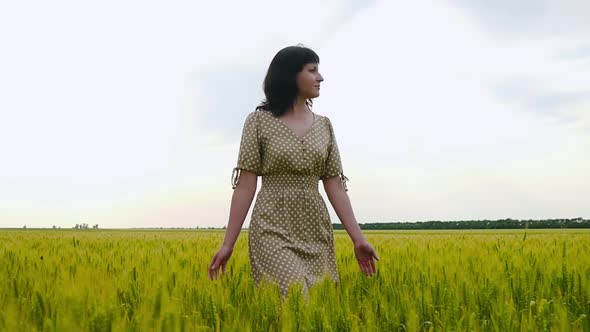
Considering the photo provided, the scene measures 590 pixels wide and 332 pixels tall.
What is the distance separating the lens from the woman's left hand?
10.8ft

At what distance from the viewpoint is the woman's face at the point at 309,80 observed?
10.7 ft

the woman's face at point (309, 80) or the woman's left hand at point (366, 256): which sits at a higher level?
the woman's face at point (309, 80)

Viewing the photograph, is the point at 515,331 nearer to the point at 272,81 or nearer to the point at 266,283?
the point at 266,283

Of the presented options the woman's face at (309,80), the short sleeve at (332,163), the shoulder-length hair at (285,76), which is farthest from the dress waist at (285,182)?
the woman's face at (309,80)

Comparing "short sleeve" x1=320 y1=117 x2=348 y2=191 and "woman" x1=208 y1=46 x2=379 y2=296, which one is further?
"short sleeve" x1=320 y1=117 x2=348 y2=191

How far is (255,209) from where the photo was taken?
329 cm

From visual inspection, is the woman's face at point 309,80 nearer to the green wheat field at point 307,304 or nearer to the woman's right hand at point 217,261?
the woman's right hand at point 217,261

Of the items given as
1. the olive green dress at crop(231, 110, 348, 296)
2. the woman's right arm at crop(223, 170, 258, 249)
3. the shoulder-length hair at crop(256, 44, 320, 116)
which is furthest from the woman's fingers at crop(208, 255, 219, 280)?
the shoulder-length hair at crop(256, 44, 320, 116)

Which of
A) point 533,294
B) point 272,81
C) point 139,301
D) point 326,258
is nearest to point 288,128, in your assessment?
point 272,81

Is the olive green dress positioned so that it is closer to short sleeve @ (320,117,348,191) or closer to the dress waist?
the dress waist

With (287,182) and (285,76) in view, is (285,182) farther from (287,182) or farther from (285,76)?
(285,76)

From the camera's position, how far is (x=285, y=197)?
Result: 325 centimetres

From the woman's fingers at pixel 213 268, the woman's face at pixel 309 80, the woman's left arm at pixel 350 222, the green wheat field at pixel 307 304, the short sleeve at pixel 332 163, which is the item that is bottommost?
the green wheat field at pixel 307 304

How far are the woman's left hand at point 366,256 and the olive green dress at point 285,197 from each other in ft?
0.58
